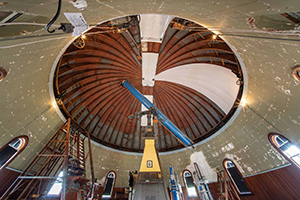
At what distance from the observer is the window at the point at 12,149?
5.62 meters

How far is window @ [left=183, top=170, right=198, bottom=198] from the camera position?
945 centimetres

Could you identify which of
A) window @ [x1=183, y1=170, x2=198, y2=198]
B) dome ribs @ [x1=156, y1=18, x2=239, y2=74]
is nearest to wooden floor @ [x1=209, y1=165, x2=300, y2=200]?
window @ [x1=183, y1=170, x2=198, y2=198]

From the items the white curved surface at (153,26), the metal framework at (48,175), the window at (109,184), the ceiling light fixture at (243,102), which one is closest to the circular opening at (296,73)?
the ceiling light fixture at (243,102)

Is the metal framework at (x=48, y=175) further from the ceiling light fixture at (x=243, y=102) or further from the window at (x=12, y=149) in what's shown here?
the ceiling light fixture at (x=243, y=102)

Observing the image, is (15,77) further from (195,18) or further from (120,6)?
(195,18)

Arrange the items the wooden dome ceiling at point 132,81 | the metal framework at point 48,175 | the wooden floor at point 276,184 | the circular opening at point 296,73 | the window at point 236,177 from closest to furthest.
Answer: the circular opening at point 296,73, the metal framework at point 48,175, the wooden floor at point 276,184, the wooden dome ceiling at point 132,81, the window at point 236,177

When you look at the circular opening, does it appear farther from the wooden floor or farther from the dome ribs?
the wooden floor

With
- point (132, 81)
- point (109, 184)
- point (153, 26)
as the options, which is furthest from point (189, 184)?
point (153, 26)

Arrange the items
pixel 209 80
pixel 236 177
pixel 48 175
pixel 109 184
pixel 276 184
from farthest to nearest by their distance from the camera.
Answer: pixel 109 184, pixel 209 80, pixel 236 177, pixel 48 175, pixel 276 184

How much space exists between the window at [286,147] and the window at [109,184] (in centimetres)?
1084

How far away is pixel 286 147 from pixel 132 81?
35.2 feet

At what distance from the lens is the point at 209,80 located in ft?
31.3

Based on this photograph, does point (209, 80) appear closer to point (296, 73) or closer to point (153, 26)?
point (296, 73)

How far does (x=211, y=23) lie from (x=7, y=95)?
23.5ft
